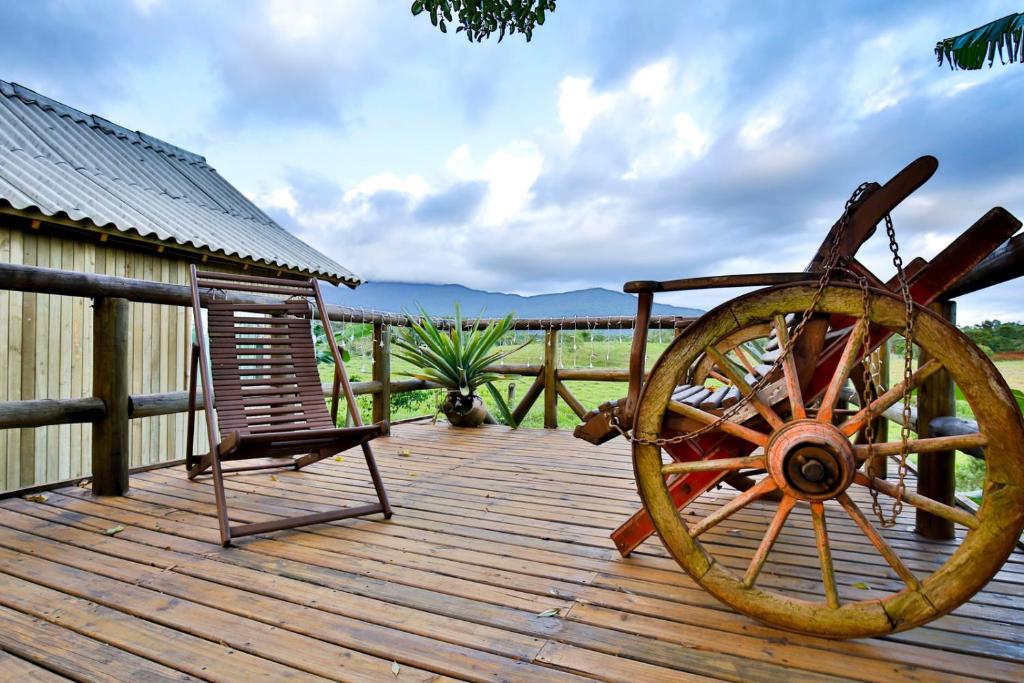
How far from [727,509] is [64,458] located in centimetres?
572

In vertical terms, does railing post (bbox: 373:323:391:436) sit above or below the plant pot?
above

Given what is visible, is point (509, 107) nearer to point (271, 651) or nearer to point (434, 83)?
point (434, 83)

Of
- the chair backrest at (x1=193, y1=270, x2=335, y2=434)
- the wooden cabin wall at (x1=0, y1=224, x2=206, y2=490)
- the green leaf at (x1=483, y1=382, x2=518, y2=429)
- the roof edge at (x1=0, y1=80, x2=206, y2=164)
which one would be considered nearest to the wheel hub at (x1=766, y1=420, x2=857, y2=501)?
the chair backrest at (x1=193, y1=270, x2=335, y2=434)

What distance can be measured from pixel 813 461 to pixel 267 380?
2425 millimetres

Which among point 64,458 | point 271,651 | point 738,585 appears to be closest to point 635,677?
point 738,585

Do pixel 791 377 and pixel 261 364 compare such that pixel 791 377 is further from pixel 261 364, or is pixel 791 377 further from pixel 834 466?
pixel 261 364

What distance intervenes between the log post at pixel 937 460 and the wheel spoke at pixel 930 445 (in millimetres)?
797

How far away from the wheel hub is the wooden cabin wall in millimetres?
4186

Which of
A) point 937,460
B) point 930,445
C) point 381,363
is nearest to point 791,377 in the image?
point 930,445

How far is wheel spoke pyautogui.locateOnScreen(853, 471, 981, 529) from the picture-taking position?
121 centimetres

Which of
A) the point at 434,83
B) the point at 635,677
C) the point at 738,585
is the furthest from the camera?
the point at 434,83

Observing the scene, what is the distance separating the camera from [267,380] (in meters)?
2.69

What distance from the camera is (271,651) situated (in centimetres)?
125

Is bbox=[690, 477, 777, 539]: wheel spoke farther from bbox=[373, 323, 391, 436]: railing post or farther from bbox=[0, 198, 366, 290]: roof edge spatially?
bbox=[0, 198, 366, 290]: roof edge
